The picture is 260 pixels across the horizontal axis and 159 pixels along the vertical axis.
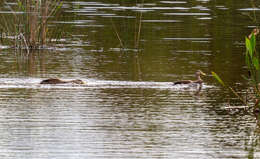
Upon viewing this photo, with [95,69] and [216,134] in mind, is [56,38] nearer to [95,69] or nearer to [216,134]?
[95,69]

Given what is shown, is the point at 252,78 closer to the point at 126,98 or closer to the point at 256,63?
the point at 256,63

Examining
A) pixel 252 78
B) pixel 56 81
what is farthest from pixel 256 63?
pixel 56 81

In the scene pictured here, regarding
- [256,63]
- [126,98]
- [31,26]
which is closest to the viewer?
[256,63]

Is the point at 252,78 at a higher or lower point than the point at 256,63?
lower

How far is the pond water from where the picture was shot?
950cm

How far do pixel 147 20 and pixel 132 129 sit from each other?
17357 mm

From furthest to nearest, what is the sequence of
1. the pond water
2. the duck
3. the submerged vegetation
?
the submerged vegetation → the duck → the pond water

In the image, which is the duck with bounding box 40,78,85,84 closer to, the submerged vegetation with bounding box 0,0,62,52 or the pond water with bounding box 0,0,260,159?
the pond water with bounding box 0,0,260,159

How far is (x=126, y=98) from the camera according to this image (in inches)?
512

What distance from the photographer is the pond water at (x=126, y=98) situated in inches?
374

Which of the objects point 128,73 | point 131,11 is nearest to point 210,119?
point 128,73

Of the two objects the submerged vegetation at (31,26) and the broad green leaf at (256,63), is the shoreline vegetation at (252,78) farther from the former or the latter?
the submerged vegetation at (31,26)

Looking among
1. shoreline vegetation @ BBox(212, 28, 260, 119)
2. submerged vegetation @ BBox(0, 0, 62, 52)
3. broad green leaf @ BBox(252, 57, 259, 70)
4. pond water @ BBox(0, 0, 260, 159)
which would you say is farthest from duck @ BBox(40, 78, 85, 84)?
submerged vegetation @ BBox(0, 0, 62, 52)

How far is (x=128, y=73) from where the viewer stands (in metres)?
16.1
